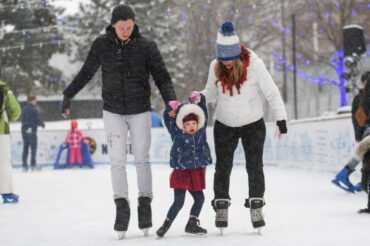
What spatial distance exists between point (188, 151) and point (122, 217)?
0.70 m

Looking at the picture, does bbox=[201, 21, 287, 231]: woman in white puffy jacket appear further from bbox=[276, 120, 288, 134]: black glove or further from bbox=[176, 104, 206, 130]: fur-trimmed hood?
bbox=[176, 104, 206, 130]: fur-trimmed hood

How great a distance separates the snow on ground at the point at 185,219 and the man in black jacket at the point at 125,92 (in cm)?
35

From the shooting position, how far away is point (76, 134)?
774 inches

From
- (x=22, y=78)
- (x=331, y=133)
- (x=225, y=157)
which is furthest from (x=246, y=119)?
(x=22, y=78)

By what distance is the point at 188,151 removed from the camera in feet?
17.0

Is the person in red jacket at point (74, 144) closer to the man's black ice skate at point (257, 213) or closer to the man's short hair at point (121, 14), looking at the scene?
the man's short hair at point (121, 14)

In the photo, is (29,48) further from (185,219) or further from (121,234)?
(121,234)

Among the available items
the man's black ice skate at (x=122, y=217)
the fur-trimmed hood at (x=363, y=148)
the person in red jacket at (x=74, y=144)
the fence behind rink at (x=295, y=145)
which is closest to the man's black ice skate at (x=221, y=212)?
the man's black ice skate at (x=122, y=217)

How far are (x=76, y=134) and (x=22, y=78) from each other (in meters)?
14.9

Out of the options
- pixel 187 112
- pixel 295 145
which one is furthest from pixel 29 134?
pixel 187 112

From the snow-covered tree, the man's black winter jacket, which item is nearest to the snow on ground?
the man's black winter jacket

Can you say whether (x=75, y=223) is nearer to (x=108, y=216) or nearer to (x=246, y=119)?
(x=108, y=216)

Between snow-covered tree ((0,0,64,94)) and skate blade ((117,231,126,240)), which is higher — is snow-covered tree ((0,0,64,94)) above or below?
above

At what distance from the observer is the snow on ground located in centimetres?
504
